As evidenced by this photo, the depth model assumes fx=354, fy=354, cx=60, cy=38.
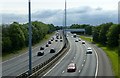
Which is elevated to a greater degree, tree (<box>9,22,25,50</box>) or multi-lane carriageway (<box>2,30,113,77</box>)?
tree (<box>9,22,25,50</box>)

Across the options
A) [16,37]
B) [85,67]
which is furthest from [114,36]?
[85,67]

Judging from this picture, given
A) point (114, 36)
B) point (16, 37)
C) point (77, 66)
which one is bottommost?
point (77, 66)

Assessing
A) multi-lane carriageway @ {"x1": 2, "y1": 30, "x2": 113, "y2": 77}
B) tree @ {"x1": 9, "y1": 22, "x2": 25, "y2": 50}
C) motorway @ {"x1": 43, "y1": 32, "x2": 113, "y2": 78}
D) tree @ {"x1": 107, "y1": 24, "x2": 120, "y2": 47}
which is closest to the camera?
motorway @ {"x1": 43, "y1": 32, "x2": 113, "y2": 78}

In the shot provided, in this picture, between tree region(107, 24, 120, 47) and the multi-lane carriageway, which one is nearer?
the multi-lane carriageway

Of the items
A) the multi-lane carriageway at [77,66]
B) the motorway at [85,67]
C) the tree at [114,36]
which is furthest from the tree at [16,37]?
the motorway at [85,67]

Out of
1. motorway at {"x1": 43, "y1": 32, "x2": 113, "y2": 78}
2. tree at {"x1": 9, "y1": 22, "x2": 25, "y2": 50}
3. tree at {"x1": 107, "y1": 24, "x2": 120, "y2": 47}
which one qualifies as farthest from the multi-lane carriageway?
tree at {"x1": 9, "y1": 22, "x2": 25, "y2": 50}

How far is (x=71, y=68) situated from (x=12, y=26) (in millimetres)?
53272

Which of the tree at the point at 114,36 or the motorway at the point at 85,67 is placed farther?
the tree at the point at 114,36

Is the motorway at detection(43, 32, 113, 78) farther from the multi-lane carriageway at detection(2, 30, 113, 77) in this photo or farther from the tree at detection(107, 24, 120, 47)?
the tree at detection(107, 24, 120, 47)

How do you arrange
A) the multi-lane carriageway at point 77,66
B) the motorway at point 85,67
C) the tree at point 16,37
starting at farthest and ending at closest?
the tree at point 16,37 → the multi-lane carriageway at point 77,66 → the motorway at point 85,67

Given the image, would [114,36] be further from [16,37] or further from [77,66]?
[77,66]

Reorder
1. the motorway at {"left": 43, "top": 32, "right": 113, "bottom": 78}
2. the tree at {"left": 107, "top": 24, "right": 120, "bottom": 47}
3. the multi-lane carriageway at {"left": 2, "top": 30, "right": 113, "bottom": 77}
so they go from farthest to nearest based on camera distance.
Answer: the tree at {"left": 107, "top": 24, "right": 120, "bottom": 47}
the multi-lane carriageway at {"left": 2, "top": 30, "right": 113, "bottom": 77}
the motorway at {"left": 43, "top": 32, "right": 113, "bottom": 78}

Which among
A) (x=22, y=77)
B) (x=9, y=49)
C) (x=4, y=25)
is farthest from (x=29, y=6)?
(x=4, y=25)

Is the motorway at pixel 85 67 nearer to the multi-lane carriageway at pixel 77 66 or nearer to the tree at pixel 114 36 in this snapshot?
the multi-lane carriageway at pixel 77 66
